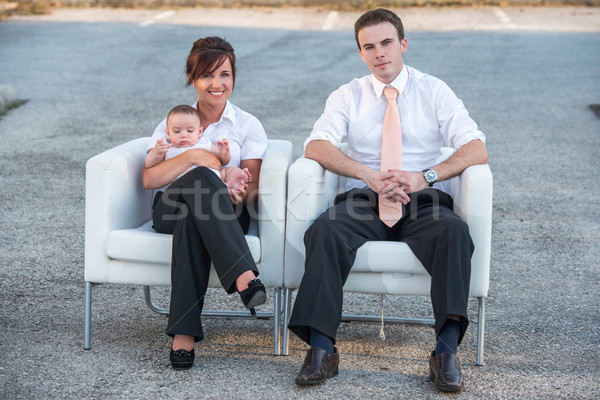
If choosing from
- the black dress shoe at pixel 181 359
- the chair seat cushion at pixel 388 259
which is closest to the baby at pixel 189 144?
the chair seat cushion at pixel 388 259

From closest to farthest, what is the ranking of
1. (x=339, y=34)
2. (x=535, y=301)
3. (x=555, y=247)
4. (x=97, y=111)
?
(x=535, y=301) < (x=555, y=247) < (x=97, y=111) < (x=339, y=34)

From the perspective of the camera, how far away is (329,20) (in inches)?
648

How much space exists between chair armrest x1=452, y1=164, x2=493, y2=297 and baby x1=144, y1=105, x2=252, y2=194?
98 centimetres

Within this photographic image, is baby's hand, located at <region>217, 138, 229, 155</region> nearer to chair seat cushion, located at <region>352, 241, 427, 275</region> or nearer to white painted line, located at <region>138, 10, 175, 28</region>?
chair seat cushion, located at <region>352, 241, 427, 275</region>

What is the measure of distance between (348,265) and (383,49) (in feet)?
3.75

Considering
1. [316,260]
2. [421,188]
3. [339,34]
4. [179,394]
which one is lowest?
[179,394]

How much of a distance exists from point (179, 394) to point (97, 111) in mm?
6550

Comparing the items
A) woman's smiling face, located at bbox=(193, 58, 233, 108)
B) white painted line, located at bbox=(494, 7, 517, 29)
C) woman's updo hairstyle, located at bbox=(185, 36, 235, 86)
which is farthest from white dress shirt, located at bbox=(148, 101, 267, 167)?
white painted line, located at bbox=(494, 7, 517, 29)

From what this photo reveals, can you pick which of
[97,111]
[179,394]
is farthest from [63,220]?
[97,111]

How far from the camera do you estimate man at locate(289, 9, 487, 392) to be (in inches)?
124

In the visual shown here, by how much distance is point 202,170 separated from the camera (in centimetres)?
340

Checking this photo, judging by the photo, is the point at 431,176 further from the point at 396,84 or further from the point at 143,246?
the point at 143,246

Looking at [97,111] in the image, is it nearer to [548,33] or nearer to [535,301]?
[535,301]

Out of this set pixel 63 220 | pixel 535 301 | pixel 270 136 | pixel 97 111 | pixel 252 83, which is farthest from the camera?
pixel 252 83
